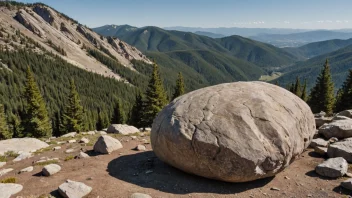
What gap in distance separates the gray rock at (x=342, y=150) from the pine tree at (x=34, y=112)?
55.5m

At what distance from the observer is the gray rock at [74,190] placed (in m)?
13.1

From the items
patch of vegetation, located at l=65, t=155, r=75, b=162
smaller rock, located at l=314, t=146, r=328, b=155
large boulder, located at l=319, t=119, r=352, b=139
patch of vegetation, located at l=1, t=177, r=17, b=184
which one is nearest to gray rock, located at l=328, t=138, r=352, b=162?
smaller rock, located at l=314, t=146, r=328, b=155

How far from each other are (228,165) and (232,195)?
1840 millimetres

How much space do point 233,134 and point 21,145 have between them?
25.0 meters

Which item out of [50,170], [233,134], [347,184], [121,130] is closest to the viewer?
[347,184]

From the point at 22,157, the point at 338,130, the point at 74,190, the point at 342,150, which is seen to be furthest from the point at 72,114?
the point at 342,150

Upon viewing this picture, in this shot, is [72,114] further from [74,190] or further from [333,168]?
[333,168]

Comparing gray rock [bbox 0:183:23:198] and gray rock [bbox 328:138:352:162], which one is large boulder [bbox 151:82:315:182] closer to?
gray rock [bbox 328:138:352:162]

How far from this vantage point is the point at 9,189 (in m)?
13.6

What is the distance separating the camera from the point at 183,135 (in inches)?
616

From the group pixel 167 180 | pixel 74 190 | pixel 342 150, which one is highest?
pixel 342 150

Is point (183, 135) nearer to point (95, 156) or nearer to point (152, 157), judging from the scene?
point (152, 157)

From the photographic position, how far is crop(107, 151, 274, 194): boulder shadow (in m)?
15.0

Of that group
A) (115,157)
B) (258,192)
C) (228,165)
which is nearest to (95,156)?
(115,157)
